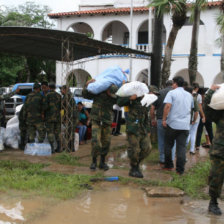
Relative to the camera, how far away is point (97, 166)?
665 centimetres

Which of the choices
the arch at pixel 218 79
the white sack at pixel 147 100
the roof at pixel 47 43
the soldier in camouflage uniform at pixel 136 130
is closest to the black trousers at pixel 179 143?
the soldier in camouflage uniform at pixel 136 130

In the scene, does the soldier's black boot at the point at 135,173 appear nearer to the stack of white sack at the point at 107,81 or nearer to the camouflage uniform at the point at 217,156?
the stack of white sack at the point at 107,81

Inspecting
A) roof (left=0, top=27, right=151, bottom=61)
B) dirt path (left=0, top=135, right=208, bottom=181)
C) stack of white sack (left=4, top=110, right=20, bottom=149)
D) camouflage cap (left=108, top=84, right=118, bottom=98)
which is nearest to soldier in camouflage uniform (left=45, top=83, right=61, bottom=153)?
dirt path (left=0, top=135, right=208, bottom=181)

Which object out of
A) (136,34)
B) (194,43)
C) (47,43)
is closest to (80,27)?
(136,34)

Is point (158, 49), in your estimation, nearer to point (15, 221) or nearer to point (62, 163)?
point (62, 163)

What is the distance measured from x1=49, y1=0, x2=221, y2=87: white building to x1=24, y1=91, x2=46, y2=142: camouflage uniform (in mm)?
10979

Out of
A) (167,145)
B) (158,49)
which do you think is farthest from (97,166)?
(158,49)

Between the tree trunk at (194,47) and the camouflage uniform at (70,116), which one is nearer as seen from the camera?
the camouflage uniform at (70,116)

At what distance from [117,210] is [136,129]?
5.45 ft

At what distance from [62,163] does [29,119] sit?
1538 millimetres

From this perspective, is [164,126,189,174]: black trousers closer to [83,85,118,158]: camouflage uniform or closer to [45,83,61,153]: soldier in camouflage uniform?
[83,85,118,158]: camouflage uniform

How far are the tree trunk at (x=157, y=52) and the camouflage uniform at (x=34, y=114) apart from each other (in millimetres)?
3913

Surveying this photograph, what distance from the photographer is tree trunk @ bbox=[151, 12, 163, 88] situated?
33.0 ft

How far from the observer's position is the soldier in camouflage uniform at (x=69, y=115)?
305 inches
